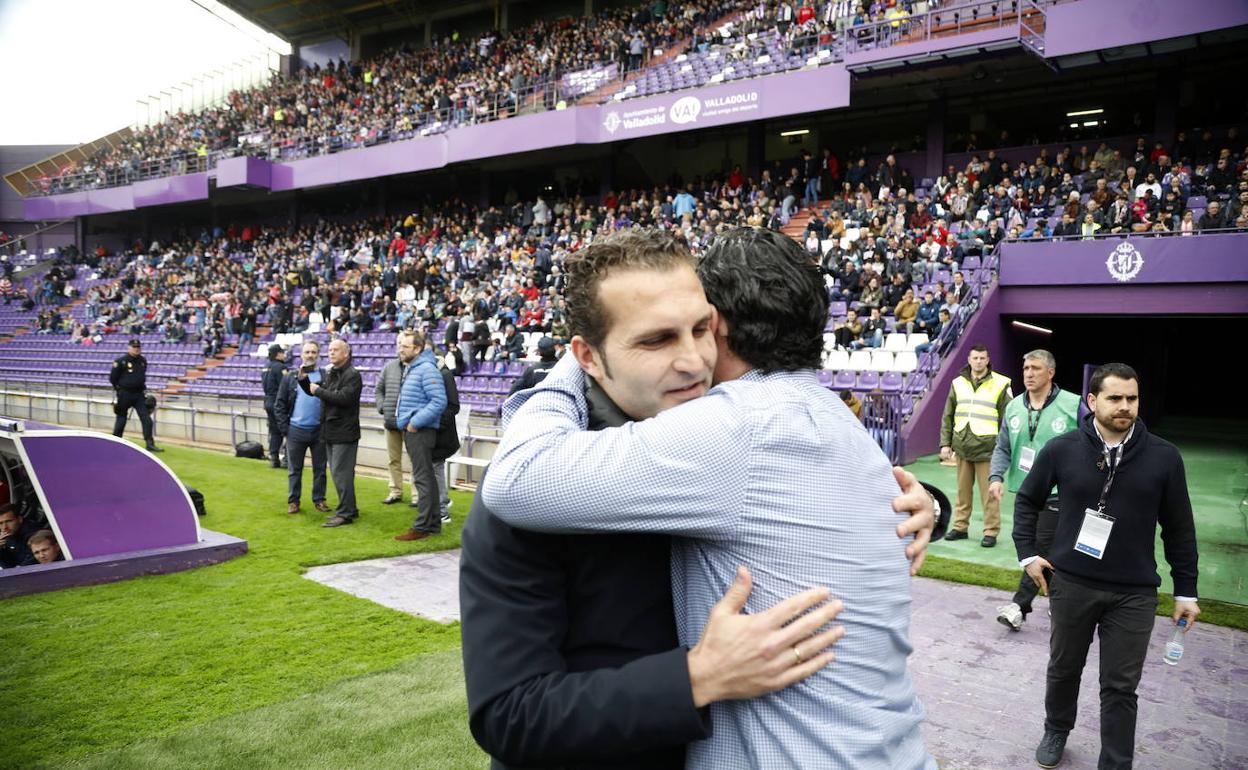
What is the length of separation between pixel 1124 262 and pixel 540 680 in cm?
1522

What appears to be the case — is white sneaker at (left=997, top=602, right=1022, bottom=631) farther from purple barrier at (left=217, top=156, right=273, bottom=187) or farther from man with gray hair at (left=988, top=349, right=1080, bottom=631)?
purple barrier at (left=217, top=156, right=273, bottom=187)

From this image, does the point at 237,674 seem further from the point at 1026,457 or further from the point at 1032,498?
the point at 1026,457

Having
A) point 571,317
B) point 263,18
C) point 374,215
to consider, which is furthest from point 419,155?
point 571,317

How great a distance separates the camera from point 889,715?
132 cm

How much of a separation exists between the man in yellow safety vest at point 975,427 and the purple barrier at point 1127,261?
7543mm

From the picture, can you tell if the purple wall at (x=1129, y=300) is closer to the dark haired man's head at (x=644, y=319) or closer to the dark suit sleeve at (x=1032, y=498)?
the dark suit sleeve at (x=1032, y=498)

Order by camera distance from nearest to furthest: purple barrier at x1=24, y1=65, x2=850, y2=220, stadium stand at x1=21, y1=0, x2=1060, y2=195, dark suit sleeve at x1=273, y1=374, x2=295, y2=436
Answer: dark suit sleeve at x1=273, y1=374, x2=295, y2=436, stadium stand at x1=21, y1=0, x2=1060, y2=195, purple barrier at x1=24, y1=65, x2=850, y2=220

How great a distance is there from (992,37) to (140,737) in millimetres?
18539

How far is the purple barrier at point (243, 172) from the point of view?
30766 millimetres

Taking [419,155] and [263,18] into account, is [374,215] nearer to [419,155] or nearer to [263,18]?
[419,155]

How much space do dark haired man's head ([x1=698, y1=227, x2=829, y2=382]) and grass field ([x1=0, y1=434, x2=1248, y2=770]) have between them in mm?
2835

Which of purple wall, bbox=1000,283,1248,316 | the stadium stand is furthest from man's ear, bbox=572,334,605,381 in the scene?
the stadium stand

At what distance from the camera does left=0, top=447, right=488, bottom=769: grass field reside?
144 inches

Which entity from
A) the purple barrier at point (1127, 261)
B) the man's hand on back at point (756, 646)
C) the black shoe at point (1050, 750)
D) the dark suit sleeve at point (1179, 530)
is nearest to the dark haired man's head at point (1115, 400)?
the dark suit sleeve at point (1179, 530)
